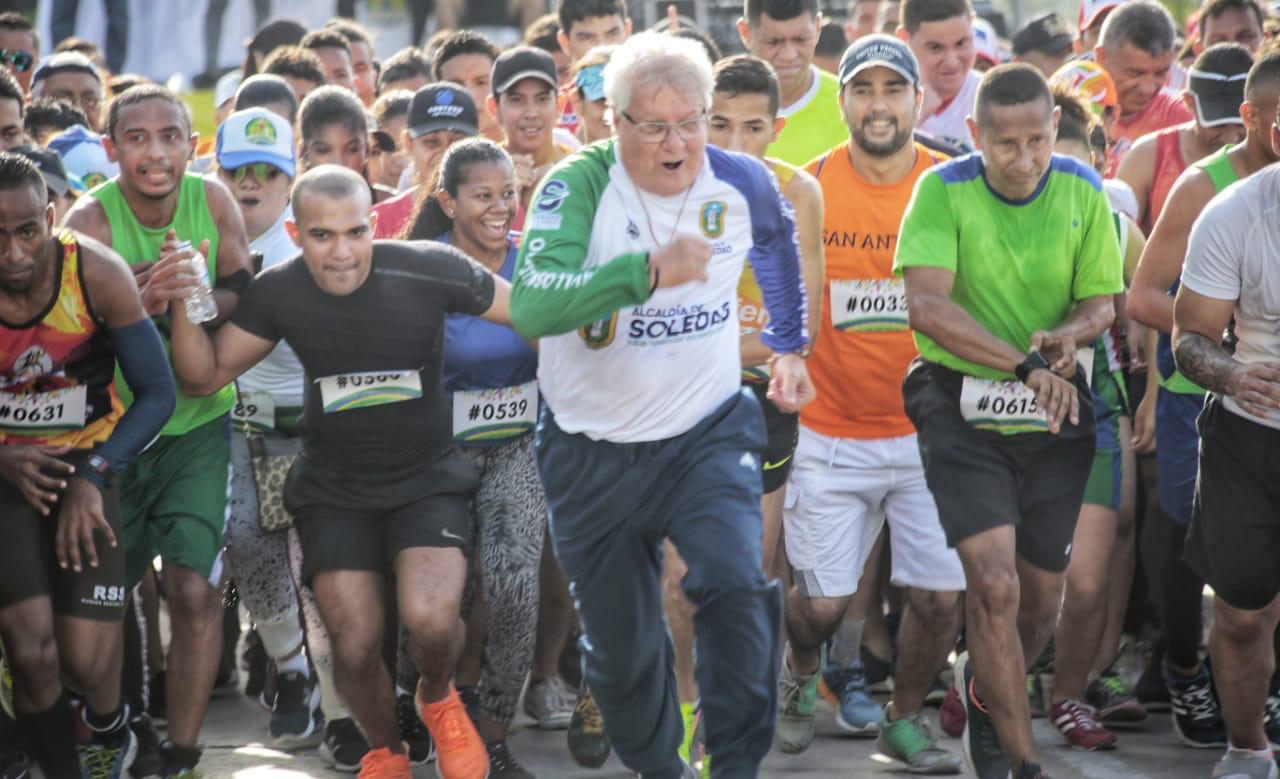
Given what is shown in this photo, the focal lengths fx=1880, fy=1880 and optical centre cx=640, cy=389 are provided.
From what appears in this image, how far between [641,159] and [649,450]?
82cm

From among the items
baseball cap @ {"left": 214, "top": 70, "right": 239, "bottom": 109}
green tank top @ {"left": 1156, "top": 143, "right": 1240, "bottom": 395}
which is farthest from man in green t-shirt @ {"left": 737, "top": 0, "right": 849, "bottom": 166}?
baseball cap @ {"left": 214, "top": 70, "right": 239, "bottom": 109}

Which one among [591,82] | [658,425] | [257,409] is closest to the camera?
[658,425]

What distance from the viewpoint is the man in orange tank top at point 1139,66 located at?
8961 mm

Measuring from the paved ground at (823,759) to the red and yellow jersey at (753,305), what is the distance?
4.59ft

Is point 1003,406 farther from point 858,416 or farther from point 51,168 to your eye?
point 51,168

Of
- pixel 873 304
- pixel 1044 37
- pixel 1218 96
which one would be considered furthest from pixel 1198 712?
pixel 1044 37

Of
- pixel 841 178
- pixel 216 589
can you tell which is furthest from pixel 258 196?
pixel 841 178

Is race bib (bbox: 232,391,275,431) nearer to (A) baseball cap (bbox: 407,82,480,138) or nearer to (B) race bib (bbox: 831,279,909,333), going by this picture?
(A) baseball cap (bbox: 407,82,480,138)

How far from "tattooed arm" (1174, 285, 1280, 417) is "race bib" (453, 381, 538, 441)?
2.28 meters

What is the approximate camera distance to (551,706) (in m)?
7.36

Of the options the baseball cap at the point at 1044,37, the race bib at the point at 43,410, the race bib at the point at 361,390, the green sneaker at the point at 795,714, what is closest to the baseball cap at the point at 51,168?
the race bib at the point at 43,410

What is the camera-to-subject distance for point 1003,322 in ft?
20.2

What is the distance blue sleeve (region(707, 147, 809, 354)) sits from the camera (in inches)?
217

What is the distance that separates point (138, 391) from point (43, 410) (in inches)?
11.7
